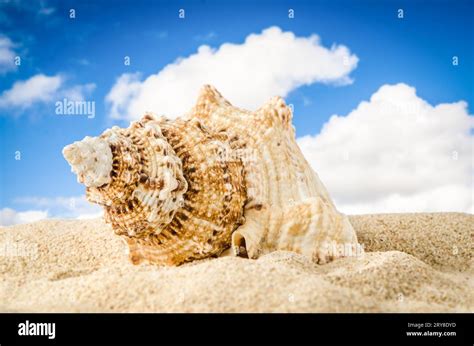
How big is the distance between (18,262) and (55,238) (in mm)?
860

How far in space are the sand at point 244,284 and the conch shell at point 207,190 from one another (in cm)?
32

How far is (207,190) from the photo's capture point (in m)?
4.36

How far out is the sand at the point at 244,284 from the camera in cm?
290

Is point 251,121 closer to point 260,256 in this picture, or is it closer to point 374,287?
point 260,256

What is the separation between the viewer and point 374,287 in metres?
3.28

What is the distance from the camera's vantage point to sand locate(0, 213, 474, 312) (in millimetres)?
2902
